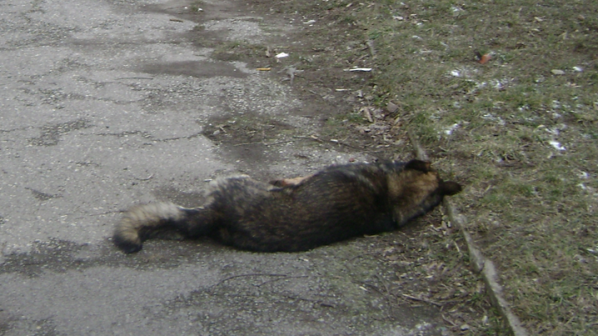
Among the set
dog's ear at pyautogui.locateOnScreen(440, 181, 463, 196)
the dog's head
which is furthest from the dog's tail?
dog's ear at pyautogui.locateOnScreen(440, 181, 463, 196)

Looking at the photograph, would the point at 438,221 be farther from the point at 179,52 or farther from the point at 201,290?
the point at 179,52

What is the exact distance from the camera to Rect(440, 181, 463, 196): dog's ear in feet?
15.8

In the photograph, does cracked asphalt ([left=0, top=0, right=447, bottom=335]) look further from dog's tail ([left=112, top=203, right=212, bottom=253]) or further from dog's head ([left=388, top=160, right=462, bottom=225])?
dog's head ([left=388, top=160, right=462, bottom=225])

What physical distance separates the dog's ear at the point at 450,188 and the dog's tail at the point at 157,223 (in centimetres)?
185

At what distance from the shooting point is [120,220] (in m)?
4.41

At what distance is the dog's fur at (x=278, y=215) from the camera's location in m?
4.27

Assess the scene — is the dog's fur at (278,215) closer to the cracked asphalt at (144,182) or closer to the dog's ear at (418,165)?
the cracked asphalt at (144,182)

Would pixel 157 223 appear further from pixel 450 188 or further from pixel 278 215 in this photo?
pixel 450 188

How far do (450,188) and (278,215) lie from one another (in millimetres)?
1439

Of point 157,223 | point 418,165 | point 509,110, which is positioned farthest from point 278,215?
point 509,110

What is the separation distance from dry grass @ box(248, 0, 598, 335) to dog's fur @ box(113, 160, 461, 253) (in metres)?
0.82

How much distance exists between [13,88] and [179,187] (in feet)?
9.49

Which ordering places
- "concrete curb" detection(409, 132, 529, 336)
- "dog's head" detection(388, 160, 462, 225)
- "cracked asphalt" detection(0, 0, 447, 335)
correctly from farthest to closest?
"dog's head" detection(388, 160, 462, 225) < "cracked asphalt" detection(0, 0, 447, 335) < "concrete curb" detection(409, 132, 529, 336)

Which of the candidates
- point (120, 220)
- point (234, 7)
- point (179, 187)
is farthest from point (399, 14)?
point (120, 220)
